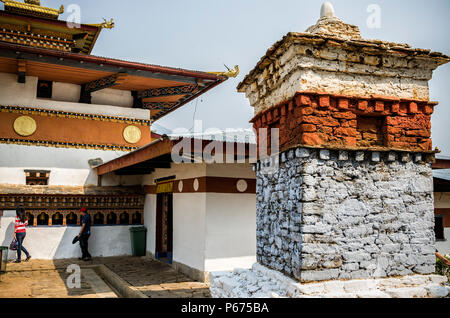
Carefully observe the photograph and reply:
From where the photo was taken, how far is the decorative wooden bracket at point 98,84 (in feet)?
40.7

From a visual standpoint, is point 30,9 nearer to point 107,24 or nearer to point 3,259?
point 107,24

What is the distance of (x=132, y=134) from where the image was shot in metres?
13.7

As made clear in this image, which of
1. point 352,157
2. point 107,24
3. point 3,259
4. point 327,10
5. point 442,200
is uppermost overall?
point 107,24

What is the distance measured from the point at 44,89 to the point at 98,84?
181 centimetres

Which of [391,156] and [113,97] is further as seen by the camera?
[113,97]

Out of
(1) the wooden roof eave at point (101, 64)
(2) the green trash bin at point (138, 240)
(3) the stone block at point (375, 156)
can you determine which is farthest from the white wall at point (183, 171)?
(3) the stone block at point (375, 156)

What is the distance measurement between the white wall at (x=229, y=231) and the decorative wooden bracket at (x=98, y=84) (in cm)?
606

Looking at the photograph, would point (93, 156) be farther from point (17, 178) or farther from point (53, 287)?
point (53, 287)

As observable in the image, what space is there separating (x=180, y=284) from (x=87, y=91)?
26.3 feet

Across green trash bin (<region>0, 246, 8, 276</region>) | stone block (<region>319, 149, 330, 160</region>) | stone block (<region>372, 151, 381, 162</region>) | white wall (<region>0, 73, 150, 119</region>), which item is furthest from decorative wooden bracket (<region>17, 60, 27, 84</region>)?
stone block (<region>372, 151, 381, 162</region>)

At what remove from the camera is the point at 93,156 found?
42.9 feet

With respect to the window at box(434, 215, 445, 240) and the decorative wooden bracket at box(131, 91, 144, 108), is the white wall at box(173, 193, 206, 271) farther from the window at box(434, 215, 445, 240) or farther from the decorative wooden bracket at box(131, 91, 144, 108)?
the window at box(434, 215, 445, 240)

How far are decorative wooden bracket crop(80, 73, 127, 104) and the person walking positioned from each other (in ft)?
13.1

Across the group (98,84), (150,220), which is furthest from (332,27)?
(98,84)
